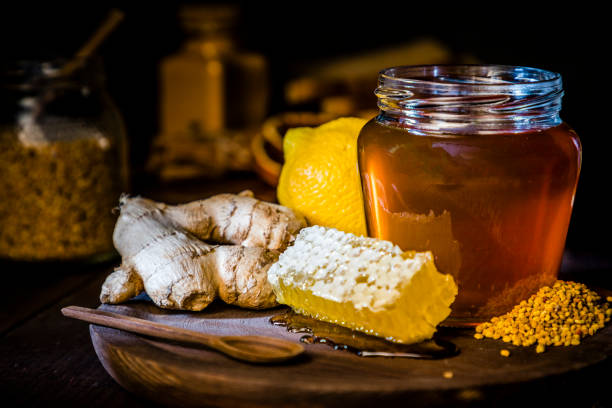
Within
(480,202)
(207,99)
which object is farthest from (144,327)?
(207,99)

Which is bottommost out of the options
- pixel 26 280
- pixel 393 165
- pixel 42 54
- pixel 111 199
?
pixel 26 280

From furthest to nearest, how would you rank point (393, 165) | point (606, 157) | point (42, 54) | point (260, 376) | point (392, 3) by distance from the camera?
point (392, 3) → point (606, 157) → point (42, 54) → point (393, 165) → point (260, 376)

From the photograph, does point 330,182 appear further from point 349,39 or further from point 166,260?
point 349,39

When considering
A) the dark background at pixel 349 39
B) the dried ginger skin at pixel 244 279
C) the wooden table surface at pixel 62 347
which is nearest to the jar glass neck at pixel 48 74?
the wooden table surface at pixel 62 347

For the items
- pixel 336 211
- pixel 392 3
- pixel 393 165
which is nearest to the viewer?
pixel 393 165

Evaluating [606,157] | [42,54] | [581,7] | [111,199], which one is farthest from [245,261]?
[581,7]

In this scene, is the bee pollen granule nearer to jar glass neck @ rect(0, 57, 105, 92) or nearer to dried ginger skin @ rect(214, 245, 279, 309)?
dried ginger skin @ rect(214, 245, 279, 309)

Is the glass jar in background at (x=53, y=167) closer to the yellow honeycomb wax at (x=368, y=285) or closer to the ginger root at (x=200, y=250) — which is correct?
the ginger root at (x=200, y=250)

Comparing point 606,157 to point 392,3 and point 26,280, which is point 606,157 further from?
point 26,280
